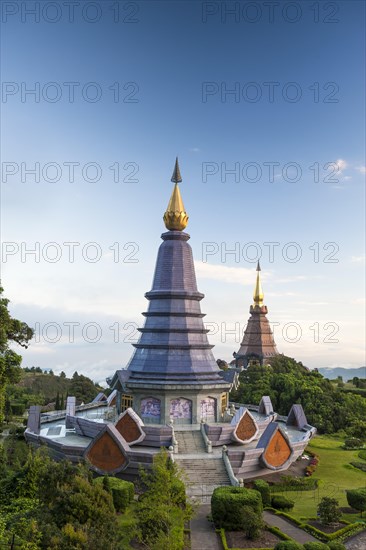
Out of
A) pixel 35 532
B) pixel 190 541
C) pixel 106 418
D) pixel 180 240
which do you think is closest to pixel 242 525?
pixel 190 541

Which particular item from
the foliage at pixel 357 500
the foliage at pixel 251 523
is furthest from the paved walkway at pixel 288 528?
the foliage at pixel 357 500

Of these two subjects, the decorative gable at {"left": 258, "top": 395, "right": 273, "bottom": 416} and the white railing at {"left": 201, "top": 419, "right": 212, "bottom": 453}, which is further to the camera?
the decorative gable at {"left": 258, "top": 395, "right": 273, "bottom": 416}

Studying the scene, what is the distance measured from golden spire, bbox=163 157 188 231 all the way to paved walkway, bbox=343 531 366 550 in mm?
25943

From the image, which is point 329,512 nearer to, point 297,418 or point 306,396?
point 297,418

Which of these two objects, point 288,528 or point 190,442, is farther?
point 190,442

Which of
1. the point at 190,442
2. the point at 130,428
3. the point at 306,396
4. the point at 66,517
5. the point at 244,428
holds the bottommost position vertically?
the point at 190,442

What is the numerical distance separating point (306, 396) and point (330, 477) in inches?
629

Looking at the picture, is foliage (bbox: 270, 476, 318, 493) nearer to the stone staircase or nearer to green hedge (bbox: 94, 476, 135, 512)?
the stone staircase

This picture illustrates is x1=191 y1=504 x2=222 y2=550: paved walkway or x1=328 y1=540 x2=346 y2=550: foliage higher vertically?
x1=328 y1=540 x2=346 y2=550: foliage

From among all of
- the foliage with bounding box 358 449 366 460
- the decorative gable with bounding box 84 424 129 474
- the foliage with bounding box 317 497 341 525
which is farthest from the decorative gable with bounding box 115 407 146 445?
the foliage with bounding box 358 449 366 460

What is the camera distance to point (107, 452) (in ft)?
93.1

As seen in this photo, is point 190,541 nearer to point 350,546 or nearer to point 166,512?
point 166,512

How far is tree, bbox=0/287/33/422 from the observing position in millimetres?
27155

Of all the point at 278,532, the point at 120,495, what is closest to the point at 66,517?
the point at 120,495
